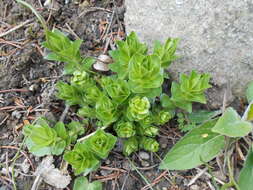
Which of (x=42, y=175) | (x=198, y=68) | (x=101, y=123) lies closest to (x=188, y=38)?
(x=198, y=68)

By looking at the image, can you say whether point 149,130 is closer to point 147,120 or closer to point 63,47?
point 147,120

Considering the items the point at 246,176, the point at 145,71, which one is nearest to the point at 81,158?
the point at 145,71

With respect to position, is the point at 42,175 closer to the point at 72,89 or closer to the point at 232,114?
the point at 72,89

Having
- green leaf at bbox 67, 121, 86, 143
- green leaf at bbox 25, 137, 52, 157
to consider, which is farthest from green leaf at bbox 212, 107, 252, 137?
green leaf at bbox 25, 137, 52, 157

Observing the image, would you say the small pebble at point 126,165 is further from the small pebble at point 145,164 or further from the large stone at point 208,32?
the large stone at point 208,32

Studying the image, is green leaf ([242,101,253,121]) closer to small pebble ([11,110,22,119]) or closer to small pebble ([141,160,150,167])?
small pebble ([141,160,150,167])
